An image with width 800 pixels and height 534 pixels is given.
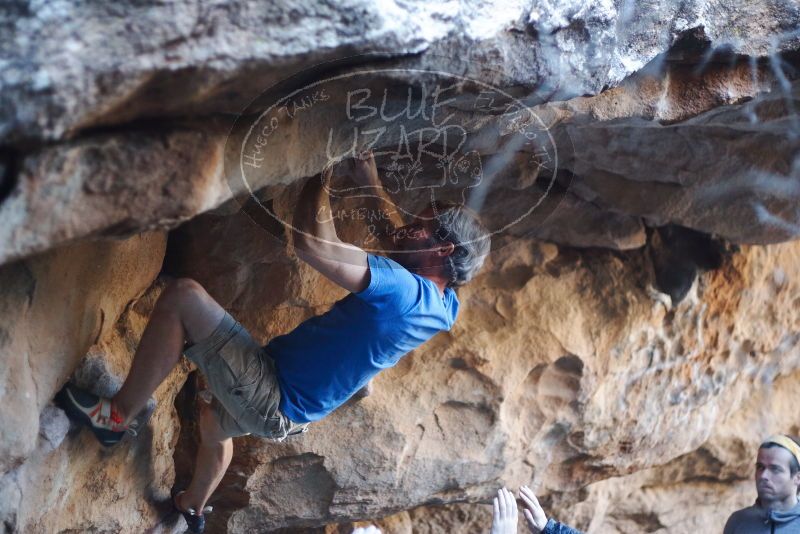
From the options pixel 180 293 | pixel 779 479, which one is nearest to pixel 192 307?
pixel 180 293

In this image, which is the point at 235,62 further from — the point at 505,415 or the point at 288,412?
the point at 505,415

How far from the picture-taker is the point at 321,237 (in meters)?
1.46

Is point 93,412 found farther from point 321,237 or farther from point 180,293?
point 321,237

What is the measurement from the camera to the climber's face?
2357 millimetres

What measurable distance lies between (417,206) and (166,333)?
53cm

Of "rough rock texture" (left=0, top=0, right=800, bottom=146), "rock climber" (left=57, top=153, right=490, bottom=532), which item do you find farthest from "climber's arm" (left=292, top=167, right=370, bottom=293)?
"rough rock texture" (left=0, top=0, right=800, bottom=146)

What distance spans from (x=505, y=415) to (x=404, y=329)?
0.89m

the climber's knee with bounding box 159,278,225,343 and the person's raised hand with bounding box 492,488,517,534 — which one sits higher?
the climber's knee with bounding box 159,278,225,343

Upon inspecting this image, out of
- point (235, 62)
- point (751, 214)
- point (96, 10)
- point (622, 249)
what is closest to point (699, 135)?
point (751, 214)

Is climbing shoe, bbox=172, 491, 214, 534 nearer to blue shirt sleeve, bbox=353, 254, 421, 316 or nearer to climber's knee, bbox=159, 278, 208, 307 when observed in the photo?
climber's knee, bbox=159, 278, 208, 307

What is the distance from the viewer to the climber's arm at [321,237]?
1.46 m

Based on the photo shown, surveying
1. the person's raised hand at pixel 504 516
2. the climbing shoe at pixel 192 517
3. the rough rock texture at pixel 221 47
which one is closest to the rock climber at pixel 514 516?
the person's raised hand at pixel 504 516

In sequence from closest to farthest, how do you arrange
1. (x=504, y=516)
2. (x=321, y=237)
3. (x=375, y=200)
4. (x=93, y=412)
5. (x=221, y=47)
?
(x=221, y=47), (x=321, y=237), (x=375, y=200), (x=93, y=412), (x=504, y=516)

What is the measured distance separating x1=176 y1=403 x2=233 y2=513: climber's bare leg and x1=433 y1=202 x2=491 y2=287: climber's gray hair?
0.65 metres
